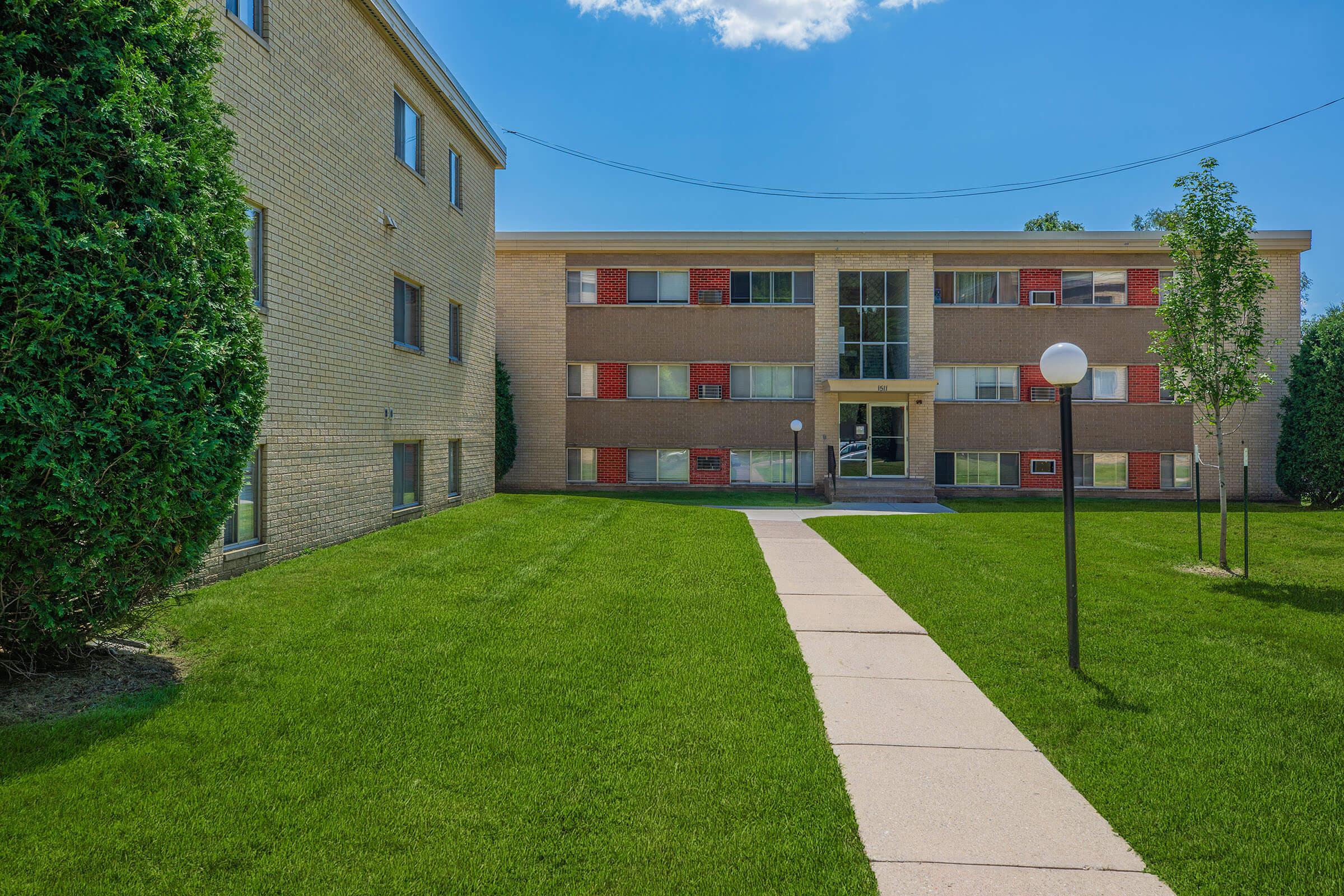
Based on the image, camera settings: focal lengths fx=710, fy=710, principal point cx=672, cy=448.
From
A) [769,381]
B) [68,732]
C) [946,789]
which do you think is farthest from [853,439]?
[68,732]

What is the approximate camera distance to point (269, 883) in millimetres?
2756

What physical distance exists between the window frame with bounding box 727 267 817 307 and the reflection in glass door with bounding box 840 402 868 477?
11.5 feet

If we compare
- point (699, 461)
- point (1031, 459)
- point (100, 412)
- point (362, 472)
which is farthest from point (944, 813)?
point (1031, 459)

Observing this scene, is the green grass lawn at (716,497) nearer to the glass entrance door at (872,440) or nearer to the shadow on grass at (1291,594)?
the glass entrance door at (872,440)

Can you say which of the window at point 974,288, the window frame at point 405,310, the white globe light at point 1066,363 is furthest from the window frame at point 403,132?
the window at point 974,288

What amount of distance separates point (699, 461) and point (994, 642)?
1602cm

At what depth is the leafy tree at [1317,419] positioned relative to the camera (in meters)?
18.5

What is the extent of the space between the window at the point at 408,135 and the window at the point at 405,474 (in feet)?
15.5

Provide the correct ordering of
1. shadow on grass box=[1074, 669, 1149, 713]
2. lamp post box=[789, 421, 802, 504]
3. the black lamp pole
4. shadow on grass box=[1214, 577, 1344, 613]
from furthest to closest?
lamp post box=[789, 421, 802, 504] < shadow on grass box=[1214, 577, 1344, 613] < the black lamp pole < shadow on grass box=[1074, 669, 1149, 713]

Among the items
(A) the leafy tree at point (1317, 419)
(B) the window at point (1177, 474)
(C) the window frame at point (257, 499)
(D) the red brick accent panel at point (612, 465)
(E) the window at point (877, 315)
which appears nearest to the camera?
(C) the window frame at point (257, 499)

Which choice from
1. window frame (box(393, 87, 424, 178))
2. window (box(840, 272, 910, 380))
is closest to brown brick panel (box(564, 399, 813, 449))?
window (box(840, 272, 910, 380))

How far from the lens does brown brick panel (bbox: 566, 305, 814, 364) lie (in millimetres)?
21750

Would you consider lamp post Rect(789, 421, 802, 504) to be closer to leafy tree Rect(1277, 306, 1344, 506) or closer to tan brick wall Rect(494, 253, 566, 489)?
tan brick wall Rect(494, 253, 566, 489)

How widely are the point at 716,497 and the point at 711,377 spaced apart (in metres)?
3.79
